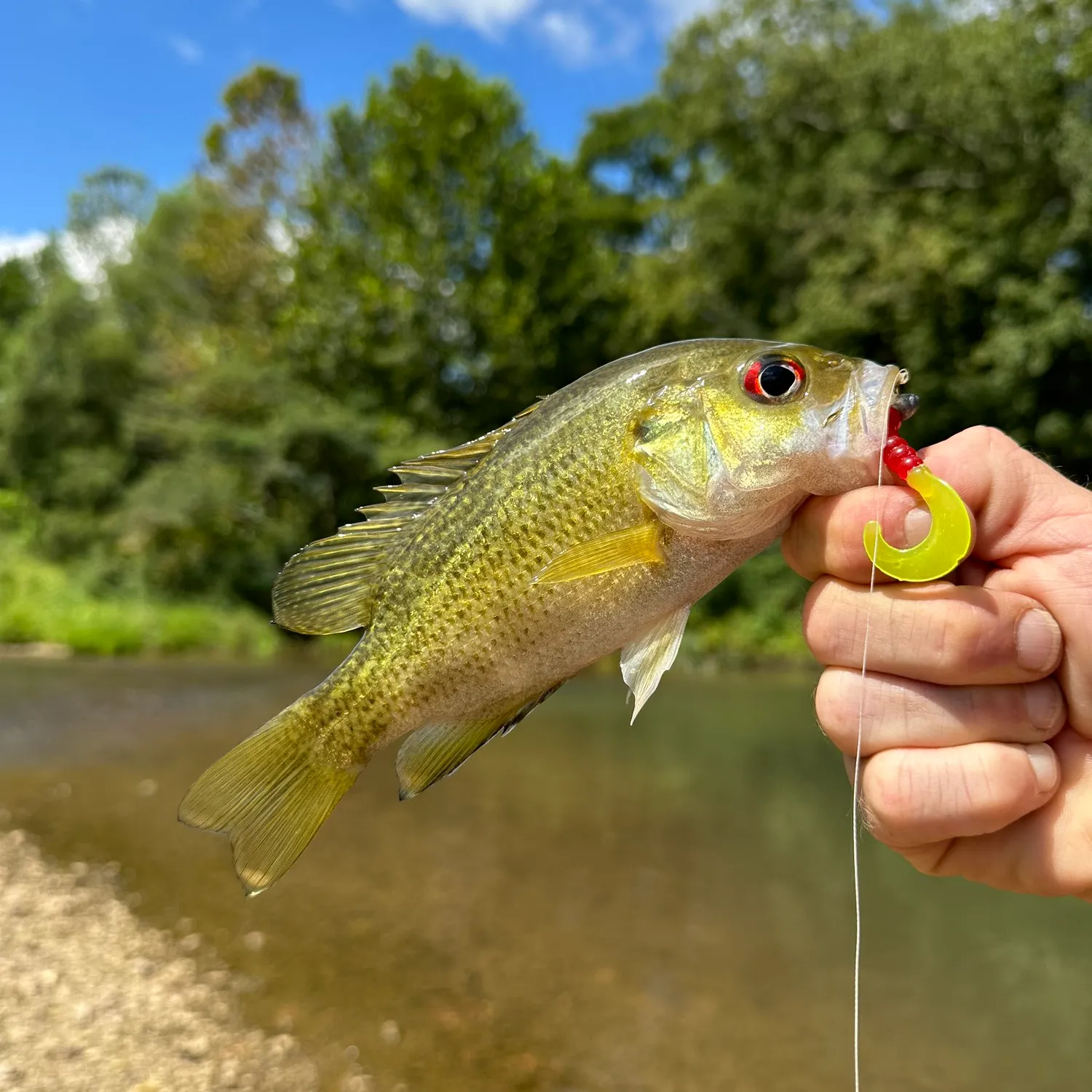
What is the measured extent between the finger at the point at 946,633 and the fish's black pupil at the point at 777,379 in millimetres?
456

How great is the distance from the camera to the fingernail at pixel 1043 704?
1.86m

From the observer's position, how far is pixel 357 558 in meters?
2.15

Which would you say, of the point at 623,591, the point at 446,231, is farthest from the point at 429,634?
the point at 446,231

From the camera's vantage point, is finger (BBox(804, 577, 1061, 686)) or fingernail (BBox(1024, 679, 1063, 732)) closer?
finger (BBox(804, 577, 1061, 686))

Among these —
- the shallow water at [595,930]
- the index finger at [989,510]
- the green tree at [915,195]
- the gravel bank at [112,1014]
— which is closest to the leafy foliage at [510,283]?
the green tree at [915,195]

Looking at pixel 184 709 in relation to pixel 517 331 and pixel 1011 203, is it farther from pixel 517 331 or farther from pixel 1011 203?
pixel 1011 203

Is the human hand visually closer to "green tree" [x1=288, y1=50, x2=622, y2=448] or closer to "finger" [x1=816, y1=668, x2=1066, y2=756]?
"finger" [x1=816, y1=668, x2=1066, y2=756]

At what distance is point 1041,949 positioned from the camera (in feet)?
22.1

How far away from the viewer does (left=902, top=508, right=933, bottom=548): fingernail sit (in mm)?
1688

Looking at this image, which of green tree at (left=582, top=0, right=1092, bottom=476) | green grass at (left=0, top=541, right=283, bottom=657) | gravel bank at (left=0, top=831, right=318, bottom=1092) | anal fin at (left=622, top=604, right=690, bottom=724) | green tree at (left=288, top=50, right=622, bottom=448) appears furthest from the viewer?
green tree at (left=288, top=50, right=622, bottom=448)

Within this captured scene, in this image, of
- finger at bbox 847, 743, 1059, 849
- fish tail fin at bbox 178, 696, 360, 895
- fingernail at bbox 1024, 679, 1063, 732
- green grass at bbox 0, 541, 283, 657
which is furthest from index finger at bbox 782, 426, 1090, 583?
green grass at bbox 0, 541, 283, 657

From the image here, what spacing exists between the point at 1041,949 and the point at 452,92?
24.8 metres

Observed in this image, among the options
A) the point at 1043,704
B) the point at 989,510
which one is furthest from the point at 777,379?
the point at 1043,704

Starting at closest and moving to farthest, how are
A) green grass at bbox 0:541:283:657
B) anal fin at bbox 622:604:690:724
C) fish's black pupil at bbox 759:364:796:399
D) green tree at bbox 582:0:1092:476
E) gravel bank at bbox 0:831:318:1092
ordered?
fish's black pupil at bbox 759:364:796:399
anal fin at bbox 622:604:690:724
gravel bank at bbox 0:831:318:1092
green tree at bbox 582:0:1092:476
green grass at bbox 0:541:283:657
